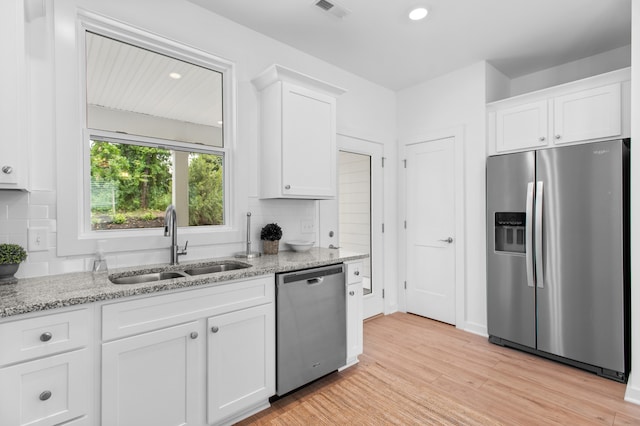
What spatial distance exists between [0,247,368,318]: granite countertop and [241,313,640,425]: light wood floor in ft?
3.03

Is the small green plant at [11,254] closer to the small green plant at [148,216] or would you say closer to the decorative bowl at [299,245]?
the small green plant at [148,216]

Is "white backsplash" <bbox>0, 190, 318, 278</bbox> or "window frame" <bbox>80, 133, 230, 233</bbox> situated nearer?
"white backsplash" <bbox>0, 190, 318, 278</bbox>

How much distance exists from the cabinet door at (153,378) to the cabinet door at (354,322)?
1.24m

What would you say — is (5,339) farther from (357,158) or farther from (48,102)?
(357,158)

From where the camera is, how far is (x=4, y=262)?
1646 mm

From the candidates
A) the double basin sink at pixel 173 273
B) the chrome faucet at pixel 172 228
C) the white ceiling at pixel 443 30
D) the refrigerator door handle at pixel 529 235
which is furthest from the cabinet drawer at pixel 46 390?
the refrigerator door handle at pixel 529 235

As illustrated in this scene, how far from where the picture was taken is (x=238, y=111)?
8.84 ft

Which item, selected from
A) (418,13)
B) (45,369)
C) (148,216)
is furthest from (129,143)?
(418,13)

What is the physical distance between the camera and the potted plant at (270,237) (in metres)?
2.73

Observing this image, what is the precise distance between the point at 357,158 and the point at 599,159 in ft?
7.05

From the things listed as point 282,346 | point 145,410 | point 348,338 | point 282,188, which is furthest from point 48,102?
point 348,338

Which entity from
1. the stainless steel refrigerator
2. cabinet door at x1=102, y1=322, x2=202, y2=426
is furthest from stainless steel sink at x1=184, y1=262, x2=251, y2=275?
the stainless steel refrigerator

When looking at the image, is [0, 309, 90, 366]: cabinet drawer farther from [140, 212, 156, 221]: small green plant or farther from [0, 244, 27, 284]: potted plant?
[140, 212, 156, 221]: small green plant

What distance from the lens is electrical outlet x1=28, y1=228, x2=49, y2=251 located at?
1.81 metres
